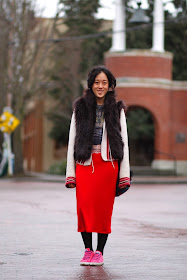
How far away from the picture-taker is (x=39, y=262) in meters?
7.02

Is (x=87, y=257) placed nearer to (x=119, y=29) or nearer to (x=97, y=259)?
(x=97, y=259)

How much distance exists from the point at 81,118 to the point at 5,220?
529cm

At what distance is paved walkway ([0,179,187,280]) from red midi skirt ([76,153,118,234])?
468 millimetres

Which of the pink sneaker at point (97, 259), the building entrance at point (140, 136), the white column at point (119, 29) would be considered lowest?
the building entrance at point (140, 136)

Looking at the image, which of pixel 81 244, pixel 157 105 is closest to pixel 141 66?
pixel 157 105

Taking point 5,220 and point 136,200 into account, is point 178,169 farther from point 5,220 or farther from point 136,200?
point 5,220

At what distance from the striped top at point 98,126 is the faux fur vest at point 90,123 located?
0.19ft

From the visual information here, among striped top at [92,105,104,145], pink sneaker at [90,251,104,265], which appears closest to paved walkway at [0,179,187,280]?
pink sneaker at [90,251,104,265]

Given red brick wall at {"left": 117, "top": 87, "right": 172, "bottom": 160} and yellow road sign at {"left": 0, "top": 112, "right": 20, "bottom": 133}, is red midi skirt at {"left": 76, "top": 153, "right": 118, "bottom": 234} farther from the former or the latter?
red brick wall at {"left": 117, "top": 87, "right": 172, "bottom": 160}

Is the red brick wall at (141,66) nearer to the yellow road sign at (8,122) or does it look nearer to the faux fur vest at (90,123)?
the yellow road sign at (8,122)

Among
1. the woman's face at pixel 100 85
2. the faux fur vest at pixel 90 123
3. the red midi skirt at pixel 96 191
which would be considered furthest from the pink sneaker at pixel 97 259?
the woman's face at pixel 100 85

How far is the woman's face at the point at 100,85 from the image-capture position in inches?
273

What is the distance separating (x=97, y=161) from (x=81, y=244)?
2.15 m

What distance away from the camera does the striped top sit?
6.82 m
